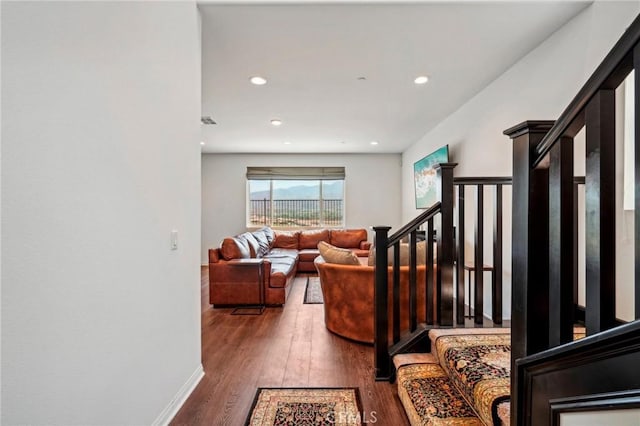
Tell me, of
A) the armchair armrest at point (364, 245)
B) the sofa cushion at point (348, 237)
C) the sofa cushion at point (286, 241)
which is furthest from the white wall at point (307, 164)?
the sofa cushion at point (286, 241)

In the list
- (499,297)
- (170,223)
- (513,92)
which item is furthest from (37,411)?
(513,92)

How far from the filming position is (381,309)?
2.22 meters

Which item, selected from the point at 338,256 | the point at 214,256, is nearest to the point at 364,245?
the point at 214,256

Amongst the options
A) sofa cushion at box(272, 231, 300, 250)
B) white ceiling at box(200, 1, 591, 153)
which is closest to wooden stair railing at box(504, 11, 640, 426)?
white ceiling at box(200, 1, 591, 153)

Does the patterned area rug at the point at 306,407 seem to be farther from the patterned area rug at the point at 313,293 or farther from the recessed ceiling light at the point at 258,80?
the recessed ceiling light at the point at 258,80

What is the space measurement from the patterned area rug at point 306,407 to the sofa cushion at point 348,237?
4842mm

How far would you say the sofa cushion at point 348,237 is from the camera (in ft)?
22.5

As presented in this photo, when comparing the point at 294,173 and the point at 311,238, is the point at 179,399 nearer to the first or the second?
the point at 311,238

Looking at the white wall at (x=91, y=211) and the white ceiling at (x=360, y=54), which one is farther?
the white ceiling at (x=360, y=54)

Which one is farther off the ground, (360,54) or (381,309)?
(360,54)

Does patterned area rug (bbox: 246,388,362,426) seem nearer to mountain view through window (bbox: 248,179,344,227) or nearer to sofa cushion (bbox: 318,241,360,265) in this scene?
sofa cushion (bbox: 318,241,360,265)

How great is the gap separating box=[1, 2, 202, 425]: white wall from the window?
5.53 m

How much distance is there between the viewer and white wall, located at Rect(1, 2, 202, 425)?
0.92m

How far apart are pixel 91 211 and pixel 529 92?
3243 mm
